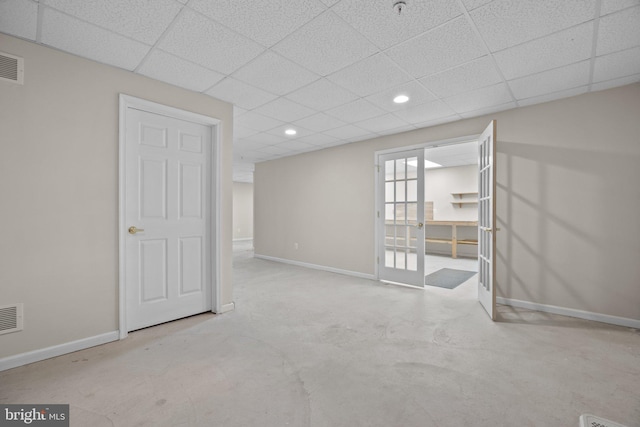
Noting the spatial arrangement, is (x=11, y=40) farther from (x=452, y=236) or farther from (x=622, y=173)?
(x=452, y=236)

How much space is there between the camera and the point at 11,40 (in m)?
2.07

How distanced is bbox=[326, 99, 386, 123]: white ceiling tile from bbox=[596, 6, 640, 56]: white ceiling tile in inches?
76.6

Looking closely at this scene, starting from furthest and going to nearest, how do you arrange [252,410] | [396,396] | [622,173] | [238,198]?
1. [238,198]
2. [622,173]
3. [396,396]
4. [252,410]

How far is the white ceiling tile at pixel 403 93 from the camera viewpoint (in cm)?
291

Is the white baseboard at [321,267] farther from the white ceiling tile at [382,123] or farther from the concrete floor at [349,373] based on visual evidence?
the white ceiling tile at [382,123]

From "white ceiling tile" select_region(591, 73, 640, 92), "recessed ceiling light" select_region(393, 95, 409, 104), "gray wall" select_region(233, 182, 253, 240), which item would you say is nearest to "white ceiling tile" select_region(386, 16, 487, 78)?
"recessed ceiling light" select_region(393, 95, 409, 104)

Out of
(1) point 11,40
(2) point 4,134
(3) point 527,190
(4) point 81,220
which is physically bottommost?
(4) point 81,220

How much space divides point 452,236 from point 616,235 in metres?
4.47

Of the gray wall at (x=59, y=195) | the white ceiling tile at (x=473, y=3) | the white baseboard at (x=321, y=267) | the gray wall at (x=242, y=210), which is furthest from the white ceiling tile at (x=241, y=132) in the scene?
the gray wall at (x=242, y=210)

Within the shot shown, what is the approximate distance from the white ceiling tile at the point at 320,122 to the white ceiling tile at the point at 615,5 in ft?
8.46

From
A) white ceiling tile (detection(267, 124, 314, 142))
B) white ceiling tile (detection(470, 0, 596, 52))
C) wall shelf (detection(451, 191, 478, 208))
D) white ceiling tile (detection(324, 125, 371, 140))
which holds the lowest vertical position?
wall shelf (detection(451, 191, 478, 208))

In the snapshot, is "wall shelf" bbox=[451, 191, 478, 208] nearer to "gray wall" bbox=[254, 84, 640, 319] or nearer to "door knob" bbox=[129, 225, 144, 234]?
"gray wall" bbox=[254, 84, 640, 319]

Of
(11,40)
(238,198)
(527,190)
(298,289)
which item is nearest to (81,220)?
(11,40)

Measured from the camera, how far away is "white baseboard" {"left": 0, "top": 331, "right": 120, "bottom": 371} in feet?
6.71
